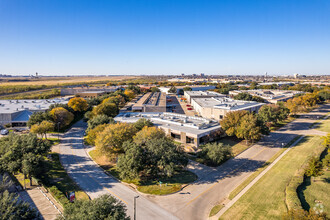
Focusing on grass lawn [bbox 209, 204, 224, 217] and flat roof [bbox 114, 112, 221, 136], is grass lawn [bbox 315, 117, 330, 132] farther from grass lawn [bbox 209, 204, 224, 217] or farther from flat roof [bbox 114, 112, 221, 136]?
grass lawn [bbox 209, 204, 224, 217]

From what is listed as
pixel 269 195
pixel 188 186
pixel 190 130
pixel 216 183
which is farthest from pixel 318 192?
pixel 190 130

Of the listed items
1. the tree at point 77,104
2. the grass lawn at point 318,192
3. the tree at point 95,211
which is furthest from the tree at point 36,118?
the grass lawn at point 318,192

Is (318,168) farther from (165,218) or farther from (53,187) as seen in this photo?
(53,187)

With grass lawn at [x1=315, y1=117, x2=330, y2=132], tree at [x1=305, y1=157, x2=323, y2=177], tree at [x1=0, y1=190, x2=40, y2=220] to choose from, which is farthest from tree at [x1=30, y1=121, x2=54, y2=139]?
grass lawn at [x1=315, y1=117, x2=330, y2=132]

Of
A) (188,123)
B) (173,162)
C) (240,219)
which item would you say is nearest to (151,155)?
(173,162)

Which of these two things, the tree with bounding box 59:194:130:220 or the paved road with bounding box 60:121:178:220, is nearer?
the tree with bounding box 59:194:130:220

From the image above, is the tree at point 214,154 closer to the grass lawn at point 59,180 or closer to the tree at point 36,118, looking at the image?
the grass lawn at point 59,180

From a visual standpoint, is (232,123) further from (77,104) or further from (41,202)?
(77,104)
